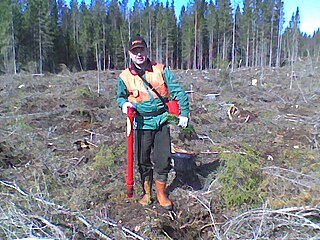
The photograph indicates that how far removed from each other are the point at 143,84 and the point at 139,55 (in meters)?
0.30

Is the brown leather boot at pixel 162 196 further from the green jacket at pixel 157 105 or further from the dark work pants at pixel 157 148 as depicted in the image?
the green jacket at pixel 157 105

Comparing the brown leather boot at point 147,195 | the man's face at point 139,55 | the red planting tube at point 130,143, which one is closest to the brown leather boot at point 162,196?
the brown leather boot at point 147,195

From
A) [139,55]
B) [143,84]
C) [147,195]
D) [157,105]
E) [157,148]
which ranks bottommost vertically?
[147,195]

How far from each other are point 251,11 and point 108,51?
21819 millimetres

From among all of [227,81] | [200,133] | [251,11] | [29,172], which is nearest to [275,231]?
[29,172]

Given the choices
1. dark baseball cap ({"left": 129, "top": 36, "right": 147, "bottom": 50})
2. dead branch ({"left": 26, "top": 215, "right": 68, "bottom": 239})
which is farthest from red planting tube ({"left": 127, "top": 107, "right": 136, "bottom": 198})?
dead branch ({"left": 26, "top": 215, "right": 68, "bottom": 239})

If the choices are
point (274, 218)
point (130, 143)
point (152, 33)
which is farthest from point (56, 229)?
point (152, 33)

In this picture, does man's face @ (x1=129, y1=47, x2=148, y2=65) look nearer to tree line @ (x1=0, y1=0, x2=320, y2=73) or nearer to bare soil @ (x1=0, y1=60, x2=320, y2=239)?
bare soil @ (x1=0, y1=60, x2=320, y2=239)

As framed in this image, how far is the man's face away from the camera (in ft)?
11.0

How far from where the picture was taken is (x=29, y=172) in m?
4.54

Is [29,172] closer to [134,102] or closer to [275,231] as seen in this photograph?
[134,102]

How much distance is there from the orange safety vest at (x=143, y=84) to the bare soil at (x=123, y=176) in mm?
1186

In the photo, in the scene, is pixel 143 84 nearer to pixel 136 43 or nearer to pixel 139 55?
pixel 139 55

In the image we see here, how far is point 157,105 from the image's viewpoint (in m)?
3.50
